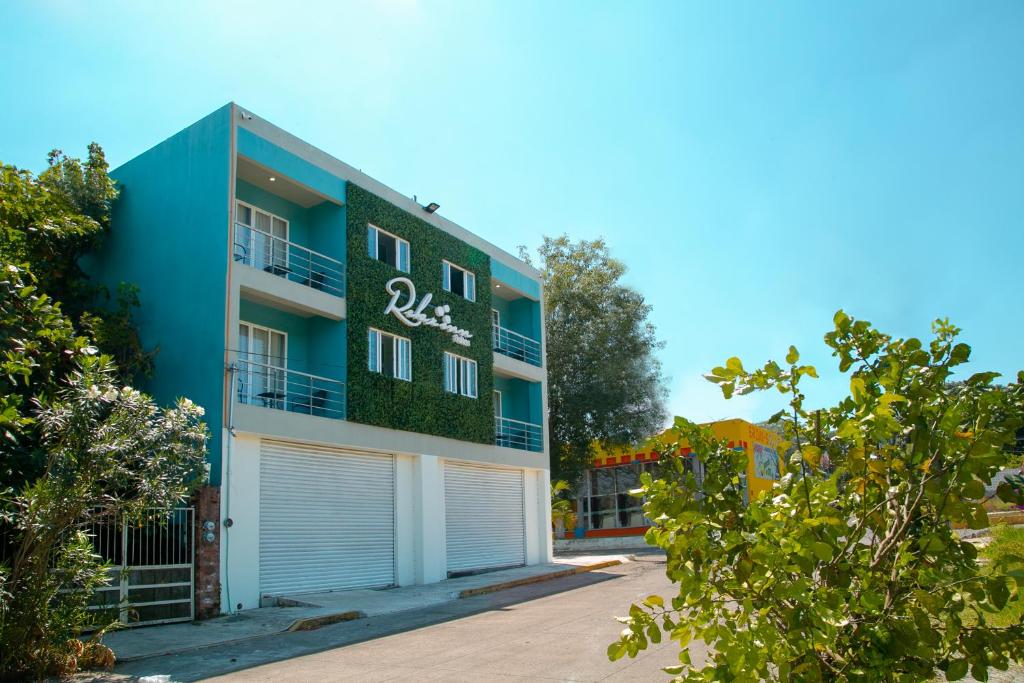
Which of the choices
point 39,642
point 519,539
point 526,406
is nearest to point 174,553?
point 39,642

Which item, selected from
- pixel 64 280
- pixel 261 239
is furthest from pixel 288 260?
pixel 64 280

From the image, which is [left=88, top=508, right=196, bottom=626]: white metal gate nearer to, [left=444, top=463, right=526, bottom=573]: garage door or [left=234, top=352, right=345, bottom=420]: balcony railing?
[left=234, top=352, right=345, bottom=420]: balcony railing

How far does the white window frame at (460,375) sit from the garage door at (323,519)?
11.0 ft

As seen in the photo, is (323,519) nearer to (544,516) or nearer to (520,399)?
(544,516)

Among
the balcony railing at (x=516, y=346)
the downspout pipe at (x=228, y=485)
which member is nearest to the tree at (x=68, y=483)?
the downspout pipe at (x=228, y=485)

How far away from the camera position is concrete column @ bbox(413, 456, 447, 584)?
2000 centimetres

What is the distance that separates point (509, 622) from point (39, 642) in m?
6.60

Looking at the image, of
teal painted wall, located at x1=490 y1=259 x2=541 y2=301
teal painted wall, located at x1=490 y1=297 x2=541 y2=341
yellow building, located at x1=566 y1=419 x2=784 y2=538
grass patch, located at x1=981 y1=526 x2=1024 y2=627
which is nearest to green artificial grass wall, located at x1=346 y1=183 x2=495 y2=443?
teal painted wall, located at x1=490 y1=259 x2=541 y2=301

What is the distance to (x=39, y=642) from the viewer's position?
872cm

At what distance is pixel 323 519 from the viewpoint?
1759 centimetres

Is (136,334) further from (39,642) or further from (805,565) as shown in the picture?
(805,565)

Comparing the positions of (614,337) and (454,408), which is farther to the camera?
(614,337)

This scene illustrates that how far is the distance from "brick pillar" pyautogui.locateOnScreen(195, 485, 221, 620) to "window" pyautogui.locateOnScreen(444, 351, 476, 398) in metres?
8.47

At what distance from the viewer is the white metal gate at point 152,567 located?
41.4 ft
